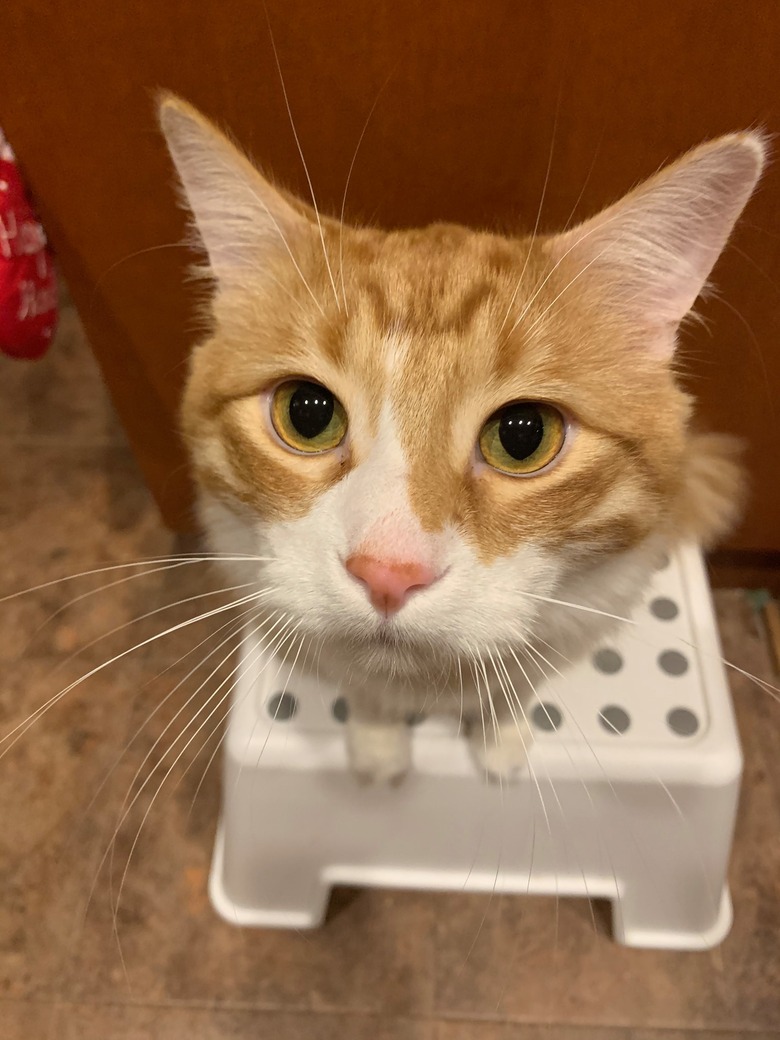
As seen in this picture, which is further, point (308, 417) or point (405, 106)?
point (405, 106)

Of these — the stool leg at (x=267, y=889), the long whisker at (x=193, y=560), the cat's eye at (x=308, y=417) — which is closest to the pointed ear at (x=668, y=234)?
the cat's eye at (x=308, y=417)

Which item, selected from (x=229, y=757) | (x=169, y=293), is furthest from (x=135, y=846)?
(x=169, y=293)

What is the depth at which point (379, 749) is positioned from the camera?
917 mm

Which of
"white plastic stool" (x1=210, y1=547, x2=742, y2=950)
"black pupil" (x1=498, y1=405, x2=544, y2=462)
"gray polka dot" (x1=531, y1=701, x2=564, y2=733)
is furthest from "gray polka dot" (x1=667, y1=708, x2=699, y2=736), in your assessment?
"black pupil" (x1=498, y1=405, x2=544, y2=462)

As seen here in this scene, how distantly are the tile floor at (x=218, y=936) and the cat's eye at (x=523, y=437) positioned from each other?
60 cm

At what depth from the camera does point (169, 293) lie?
105cm

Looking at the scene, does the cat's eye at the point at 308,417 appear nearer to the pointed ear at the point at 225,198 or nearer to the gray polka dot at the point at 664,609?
the pointed ear at the point at 225,198

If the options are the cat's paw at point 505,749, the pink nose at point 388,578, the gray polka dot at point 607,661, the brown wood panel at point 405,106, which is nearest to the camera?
the pink nose at point 388,578

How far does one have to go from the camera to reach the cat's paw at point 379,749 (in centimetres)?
92

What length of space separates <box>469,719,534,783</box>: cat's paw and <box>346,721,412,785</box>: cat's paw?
3.6 inches

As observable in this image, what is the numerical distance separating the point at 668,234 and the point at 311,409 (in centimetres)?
34

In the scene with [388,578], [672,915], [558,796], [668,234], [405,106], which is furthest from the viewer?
[672,915]

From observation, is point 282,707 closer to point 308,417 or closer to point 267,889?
point 267,889

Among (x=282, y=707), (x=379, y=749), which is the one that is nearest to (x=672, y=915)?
(x=379, y=749)
